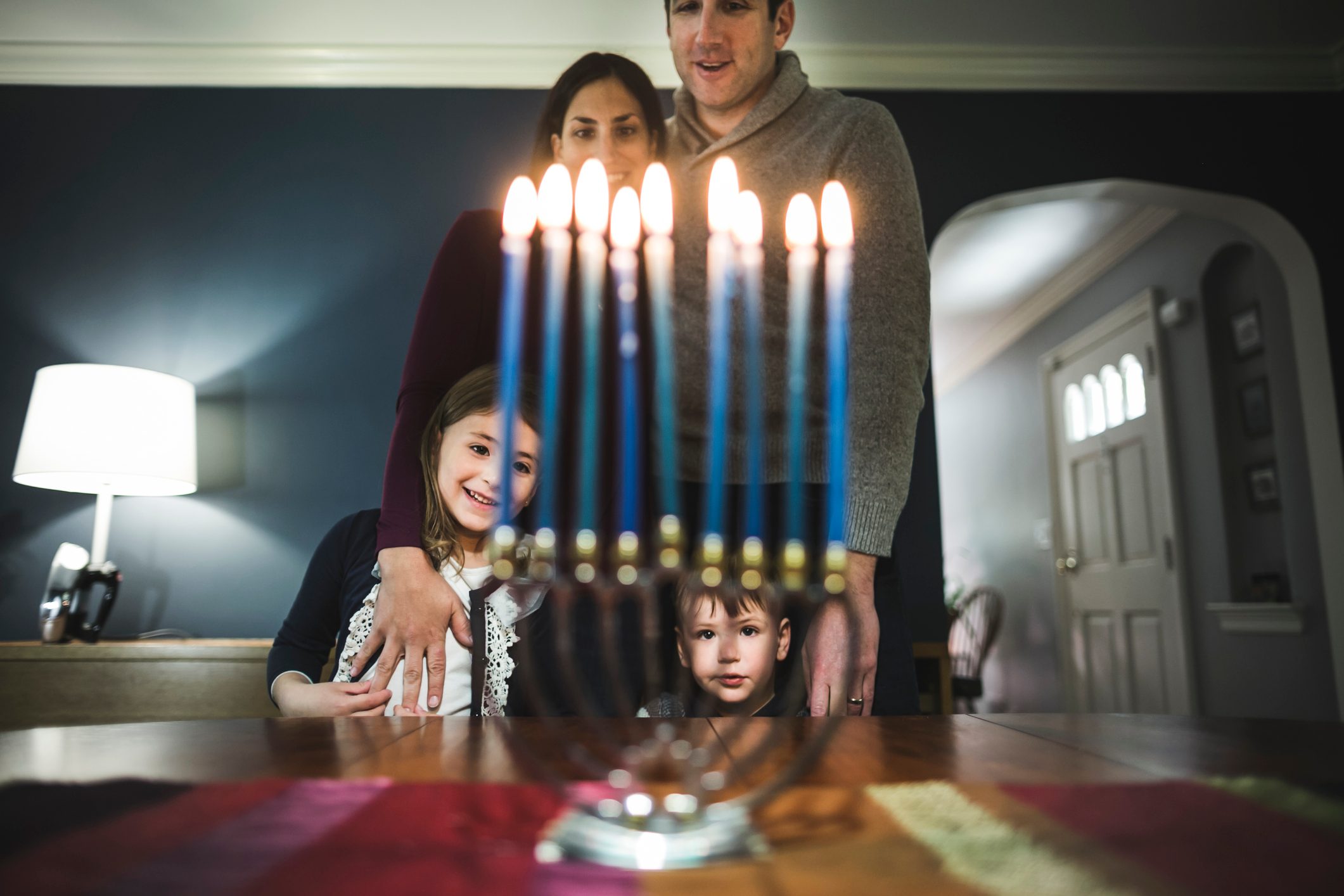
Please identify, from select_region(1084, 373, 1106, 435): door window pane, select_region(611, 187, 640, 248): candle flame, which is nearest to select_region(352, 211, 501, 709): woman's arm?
select_region(611, 187, 640, 248): candle flame

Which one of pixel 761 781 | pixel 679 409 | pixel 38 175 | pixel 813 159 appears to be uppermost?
pixel 38 175

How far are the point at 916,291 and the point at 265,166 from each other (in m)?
2.57

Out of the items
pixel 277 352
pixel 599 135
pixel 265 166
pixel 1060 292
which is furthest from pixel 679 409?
pixel 1060 292

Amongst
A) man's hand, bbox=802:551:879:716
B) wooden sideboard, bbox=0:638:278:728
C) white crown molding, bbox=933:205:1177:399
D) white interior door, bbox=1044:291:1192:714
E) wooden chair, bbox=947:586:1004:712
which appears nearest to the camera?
man's hand, bbox=802:551:879:716

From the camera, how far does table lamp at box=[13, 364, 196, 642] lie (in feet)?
7.61

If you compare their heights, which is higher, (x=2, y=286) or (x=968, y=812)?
(x=2, y=286)

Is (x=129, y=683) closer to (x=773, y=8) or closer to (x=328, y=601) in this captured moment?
(x=328, y=601)

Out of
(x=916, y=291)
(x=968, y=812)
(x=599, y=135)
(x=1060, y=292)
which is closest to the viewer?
(x=968, y=812)

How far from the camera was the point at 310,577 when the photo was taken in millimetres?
1632

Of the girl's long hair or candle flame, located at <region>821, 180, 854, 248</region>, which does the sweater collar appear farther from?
candle flame, located at <region>821, 180, 854, 248</region>

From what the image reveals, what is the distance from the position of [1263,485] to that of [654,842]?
3830mm

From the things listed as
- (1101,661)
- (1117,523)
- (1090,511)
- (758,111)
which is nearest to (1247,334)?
(1117,523)

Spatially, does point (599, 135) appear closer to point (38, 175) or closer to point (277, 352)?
point (277, 352)

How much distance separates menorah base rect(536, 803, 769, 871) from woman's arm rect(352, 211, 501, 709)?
2.42ft
